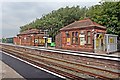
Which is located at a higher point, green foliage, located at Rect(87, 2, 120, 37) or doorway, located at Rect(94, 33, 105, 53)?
green foliage, located at Rect(87, 2, 120, 37)

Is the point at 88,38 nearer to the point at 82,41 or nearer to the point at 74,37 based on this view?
the point at 82,41

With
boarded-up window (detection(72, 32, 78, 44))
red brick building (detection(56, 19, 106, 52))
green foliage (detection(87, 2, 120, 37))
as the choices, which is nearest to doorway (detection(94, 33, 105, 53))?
red brick building (detection(56, 19, 106, 52))

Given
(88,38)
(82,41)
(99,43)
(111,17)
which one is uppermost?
(111,17)

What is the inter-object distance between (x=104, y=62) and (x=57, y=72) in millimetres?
2816

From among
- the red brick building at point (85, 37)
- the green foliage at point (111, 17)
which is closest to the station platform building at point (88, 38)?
the red brick building at point (85, 37)

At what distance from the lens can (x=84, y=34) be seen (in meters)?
22.9

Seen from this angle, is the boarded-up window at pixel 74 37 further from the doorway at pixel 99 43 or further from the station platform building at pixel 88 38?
the doorway at pixel 99 43

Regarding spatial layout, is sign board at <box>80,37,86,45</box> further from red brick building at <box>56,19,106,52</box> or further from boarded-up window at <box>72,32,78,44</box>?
boarded-up window at <box>72,32,78,44</box>

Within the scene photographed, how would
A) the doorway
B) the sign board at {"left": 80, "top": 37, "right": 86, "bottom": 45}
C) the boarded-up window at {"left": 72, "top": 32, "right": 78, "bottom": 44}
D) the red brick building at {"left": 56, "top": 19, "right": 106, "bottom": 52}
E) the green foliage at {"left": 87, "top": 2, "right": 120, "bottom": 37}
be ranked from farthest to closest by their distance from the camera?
the green foliage at {"left": 87, "top": 2, "right": 120, "bottom": 37}, the boarded-up window at {"left": 72, "top": 32, "right": 78, "bottom": 44}, the sign board at {"left": 80, "top": 37, "right": 86, "bottom": 45}, the red brick building at {"left": 56, "top": 19, "right": 106, "bottom": 52}, the doorway

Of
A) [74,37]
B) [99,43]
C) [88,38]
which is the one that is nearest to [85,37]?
[88,38]

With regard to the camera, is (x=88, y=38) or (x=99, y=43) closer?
(x=99, y=43)

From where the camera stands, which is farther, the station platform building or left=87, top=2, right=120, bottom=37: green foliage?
left=87, top=2, right=120, bottom=37: green foliage

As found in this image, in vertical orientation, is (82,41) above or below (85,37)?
below

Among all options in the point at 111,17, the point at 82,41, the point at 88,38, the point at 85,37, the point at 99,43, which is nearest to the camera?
the point at 99,43
